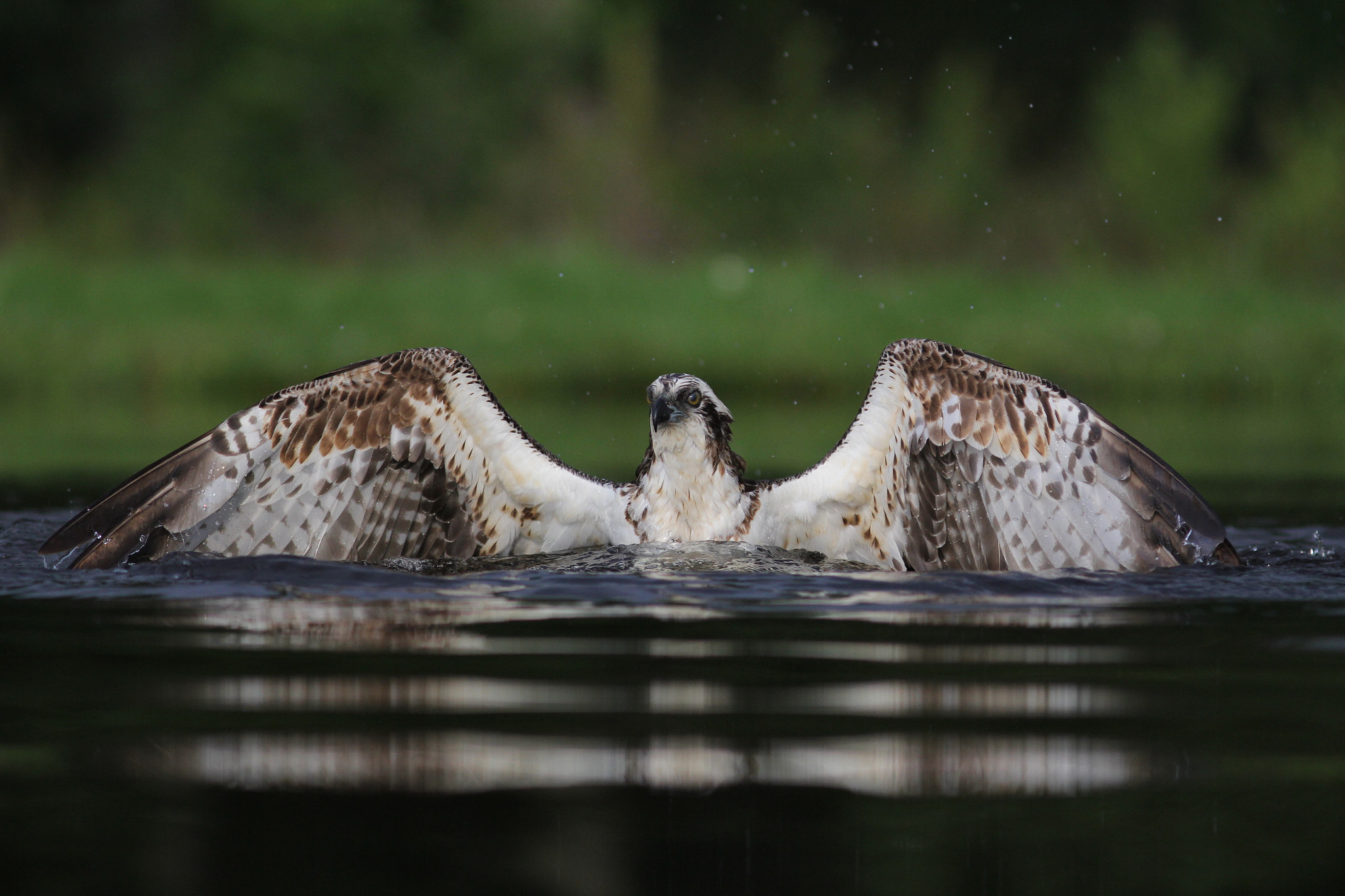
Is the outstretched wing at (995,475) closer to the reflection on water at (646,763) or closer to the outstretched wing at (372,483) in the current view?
the outstretched wing at (372,483)

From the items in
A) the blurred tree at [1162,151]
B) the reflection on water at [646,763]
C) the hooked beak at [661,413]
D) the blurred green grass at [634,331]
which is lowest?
the reflection on water at [646,763]

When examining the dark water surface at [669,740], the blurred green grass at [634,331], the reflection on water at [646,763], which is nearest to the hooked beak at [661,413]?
the dark water surface at [669,740]

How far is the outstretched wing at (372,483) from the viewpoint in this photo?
6.00m

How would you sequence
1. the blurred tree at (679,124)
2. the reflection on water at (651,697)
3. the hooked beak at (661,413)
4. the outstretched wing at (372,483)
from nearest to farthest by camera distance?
the reflection on water at (651,697) → the outstretched wing at (372,483) → the hooked beak at (661,413) → the blurred tree at (679,124)

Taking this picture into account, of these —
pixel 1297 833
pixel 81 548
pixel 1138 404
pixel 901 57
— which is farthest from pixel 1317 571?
pixel 901 57

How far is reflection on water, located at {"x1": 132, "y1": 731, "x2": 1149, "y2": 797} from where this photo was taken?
10.1 ft

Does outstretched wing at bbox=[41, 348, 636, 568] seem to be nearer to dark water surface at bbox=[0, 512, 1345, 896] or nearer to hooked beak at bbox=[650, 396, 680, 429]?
hooked beak at bbox=[650, 396, 680, 429]

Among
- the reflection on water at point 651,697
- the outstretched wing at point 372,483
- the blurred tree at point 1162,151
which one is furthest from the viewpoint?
the blurred tree at point 1162,151

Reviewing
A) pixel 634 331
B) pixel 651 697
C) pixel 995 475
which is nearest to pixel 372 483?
pixel 995 475

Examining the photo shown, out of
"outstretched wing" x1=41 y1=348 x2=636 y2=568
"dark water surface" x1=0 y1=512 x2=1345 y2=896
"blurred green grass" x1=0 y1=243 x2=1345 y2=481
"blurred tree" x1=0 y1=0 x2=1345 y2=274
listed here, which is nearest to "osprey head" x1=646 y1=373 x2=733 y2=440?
"outstretched wing" x1=41 y1=348 x2=636 y2=568

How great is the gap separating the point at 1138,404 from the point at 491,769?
12.3 m

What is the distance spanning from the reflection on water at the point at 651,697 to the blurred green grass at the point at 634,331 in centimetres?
905

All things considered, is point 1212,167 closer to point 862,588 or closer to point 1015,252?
point 1015,252

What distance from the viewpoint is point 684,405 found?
245 inches
